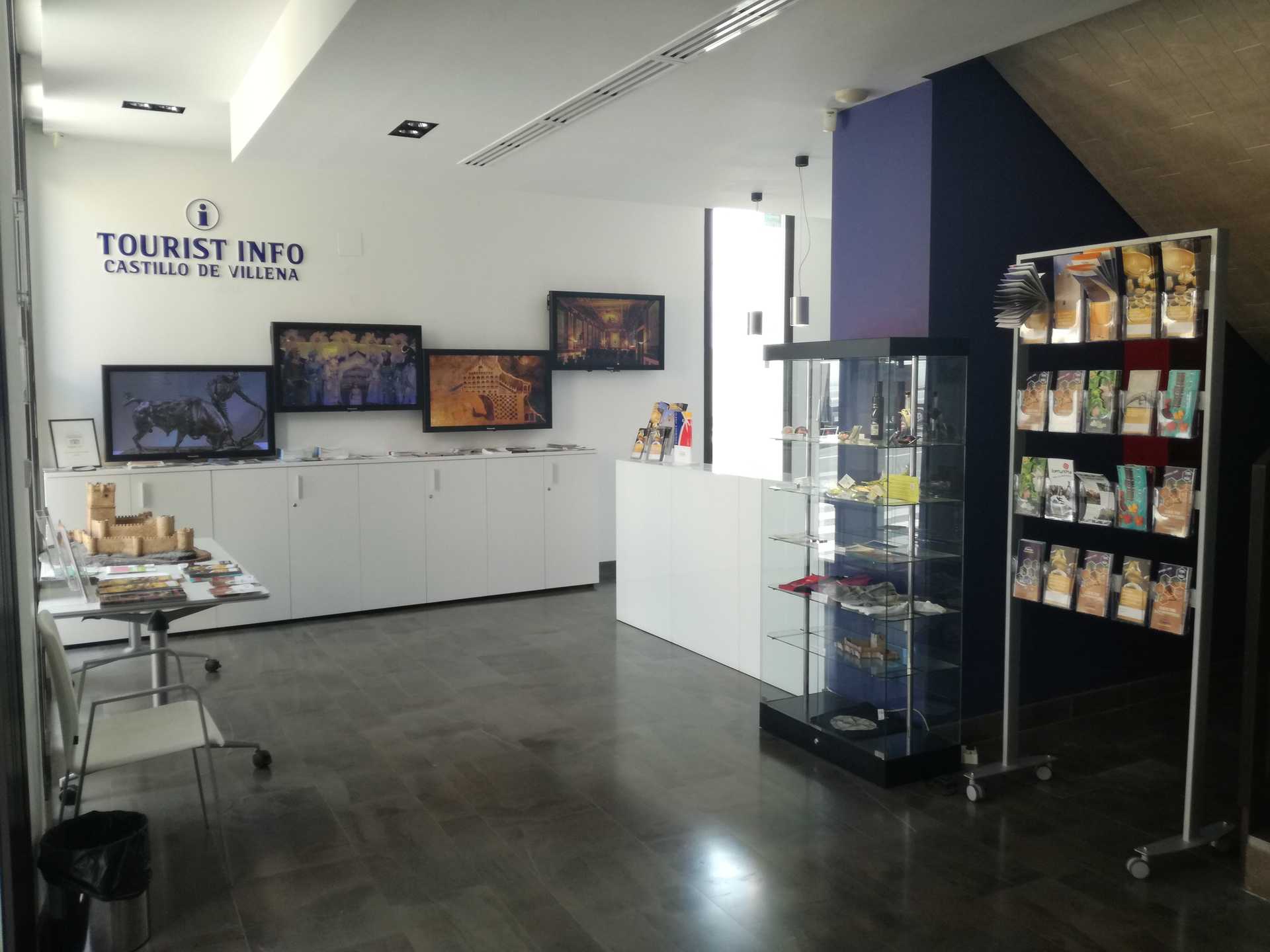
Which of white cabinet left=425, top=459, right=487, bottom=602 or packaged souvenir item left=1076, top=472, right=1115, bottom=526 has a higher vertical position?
packaged souvenir item left=1076, top=472, right=1115, bottom=526

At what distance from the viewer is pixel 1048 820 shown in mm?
3869

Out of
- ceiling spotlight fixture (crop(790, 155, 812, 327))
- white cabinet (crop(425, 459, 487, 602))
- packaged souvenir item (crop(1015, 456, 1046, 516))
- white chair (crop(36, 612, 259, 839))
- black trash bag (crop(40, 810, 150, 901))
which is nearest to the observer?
black trash bag (crop(40, 810, 150, 901))

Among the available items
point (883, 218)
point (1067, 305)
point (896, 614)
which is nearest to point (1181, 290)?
point (1067, 305)

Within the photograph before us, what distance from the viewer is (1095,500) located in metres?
3.83

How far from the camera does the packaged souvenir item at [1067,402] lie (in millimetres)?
3883

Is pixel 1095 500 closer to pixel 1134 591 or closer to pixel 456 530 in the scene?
pixel 1134 591

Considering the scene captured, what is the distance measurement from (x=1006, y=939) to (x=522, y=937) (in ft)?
4.90

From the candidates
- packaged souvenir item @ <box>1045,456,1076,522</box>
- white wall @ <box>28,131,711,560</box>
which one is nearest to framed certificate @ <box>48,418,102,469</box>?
white wall @ <box>28,131,711,560</box>

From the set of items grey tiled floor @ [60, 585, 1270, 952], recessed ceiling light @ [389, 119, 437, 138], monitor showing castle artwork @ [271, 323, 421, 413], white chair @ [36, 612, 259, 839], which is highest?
recessed ceiling light @ [389, 119, 437, 138]

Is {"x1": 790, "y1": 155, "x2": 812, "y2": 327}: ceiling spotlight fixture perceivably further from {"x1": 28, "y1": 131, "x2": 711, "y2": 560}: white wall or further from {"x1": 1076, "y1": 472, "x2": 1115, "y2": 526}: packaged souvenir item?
{"x1": 1076, "y1": 472, "x2": 1115, "y2": 526}: packaged souvenir item

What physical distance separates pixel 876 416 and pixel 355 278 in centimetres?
505

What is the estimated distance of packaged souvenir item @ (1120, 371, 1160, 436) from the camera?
11.9ft

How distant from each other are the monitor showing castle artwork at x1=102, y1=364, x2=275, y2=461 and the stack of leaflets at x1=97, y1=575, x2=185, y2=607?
2796 mm

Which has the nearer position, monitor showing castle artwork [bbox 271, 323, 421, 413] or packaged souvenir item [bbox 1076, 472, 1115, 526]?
packaged souvenir item [bbox 1076, 472, 1115, 526]
